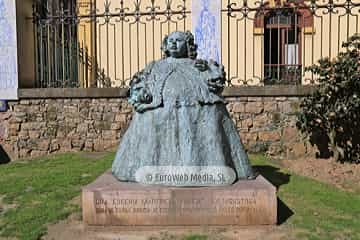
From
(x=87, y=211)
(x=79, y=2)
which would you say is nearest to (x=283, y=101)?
(x=87, y=211)

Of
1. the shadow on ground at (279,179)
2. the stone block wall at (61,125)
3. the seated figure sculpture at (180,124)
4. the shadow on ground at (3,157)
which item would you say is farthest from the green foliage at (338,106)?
the shadow on ground at (3,157)

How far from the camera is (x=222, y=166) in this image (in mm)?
4078

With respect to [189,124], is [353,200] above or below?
below

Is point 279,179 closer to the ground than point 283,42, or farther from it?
closer to the ground

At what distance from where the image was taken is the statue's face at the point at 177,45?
14.2 ft

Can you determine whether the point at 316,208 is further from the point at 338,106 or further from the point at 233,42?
the point at 233,42

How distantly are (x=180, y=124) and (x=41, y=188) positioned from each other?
8.11 feet

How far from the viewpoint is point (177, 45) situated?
14.2ft

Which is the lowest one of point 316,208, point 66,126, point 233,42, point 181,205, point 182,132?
point 316,208

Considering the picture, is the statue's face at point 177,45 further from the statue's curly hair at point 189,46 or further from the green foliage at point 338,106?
the green foliage at point 338,106

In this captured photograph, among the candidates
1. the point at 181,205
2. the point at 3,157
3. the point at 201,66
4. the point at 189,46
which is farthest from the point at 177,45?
the point at 3,157

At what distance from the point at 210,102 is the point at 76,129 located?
202 inches

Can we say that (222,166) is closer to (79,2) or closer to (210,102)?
(210,102)

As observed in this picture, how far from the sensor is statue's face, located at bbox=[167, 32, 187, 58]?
4.32 metres
